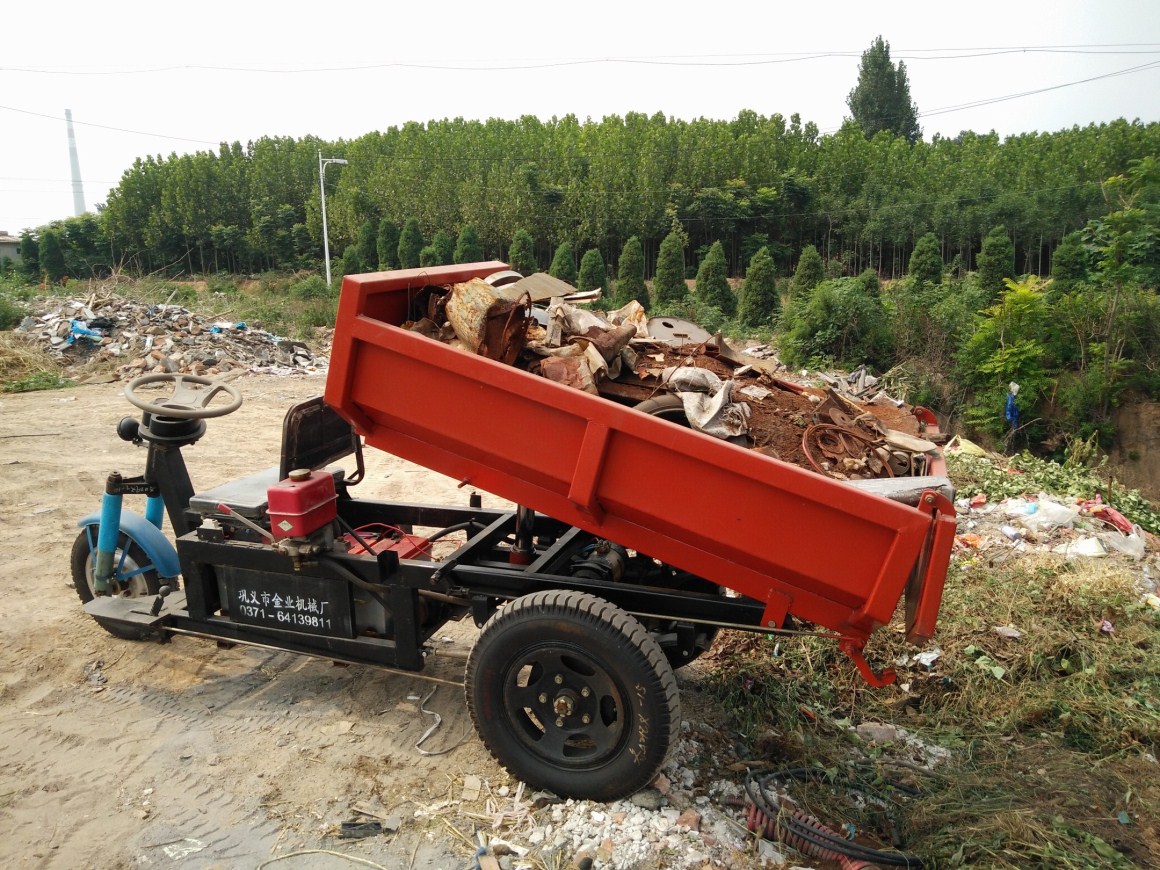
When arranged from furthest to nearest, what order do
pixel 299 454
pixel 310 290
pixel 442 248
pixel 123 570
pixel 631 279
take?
1. pixel 442 248
2. pixel 310 290
3. pixel 631 279
4. pixel 123 570
5. pixel 299 454

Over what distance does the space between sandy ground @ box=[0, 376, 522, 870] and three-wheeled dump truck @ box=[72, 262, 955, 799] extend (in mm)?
361

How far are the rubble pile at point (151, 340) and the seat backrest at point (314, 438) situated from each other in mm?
11678

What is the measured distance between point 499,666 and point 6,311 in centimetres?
1832

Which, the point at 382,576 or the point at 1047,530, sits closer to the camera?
the point at 382,576

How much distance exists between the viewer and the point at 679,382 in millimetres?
3357

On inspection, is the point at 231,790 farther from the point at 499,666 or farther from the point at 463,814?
the point at 499,666

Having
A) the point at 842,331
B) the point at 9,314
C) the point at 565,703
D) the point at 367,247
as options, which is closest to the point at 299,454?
the point at 565,703

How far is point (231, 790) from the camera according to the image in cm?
317

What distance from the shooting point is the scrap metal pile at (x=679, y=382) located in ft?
10.3

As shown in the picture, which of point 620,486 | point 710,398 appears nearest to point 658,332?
point 710,398

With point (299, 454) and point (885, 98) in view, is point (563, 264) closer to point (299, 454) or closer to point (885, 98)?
point (299, 454)

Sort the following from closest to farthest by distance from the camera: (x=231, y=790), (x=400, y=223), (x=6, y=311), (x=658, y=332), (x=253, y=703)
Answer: (x=231, y=790) < (x=253, y=703) < (x=658, y=332) < (x=6, y=311) < (x=400, y=223)

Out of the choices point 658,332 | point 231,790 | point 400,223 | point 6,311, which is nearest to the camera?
point 231,790

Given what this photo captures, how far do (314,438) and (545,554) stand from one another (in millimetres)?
1323
